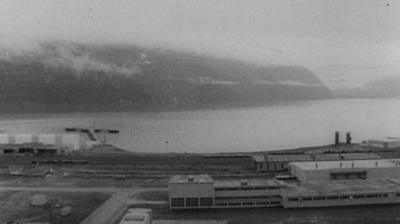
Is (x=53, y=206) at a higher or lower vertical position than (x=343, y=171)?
lower

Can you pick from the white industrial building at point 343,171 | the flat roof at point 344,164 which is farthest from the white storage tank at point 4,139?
the white industrial building at point 343,171

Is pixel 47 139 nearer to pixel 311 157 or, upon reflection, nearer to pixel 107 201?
pixel 107 201

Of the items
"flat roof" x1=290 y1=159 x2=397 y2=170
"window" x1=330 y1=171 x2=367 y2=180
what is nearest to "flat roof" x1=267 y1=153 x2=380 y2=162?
"flat roof" x1=290 y1=159 x2=397 y2=170

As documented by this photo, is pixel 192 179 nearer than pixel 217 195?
No

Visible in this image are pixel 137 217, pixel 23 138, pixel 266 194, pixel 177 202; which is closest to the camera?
pixel 137 217

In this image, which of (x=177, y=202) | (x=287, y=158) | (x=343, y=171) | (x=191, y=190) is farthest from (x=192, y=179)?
(x=287, y=158)

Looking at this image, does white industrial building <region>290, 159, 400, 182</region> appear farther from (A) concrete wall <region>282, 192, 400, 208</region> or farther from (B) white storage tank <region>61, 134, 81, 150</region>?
(B) white storage tank <region>61, 134, 81, 150</region>
